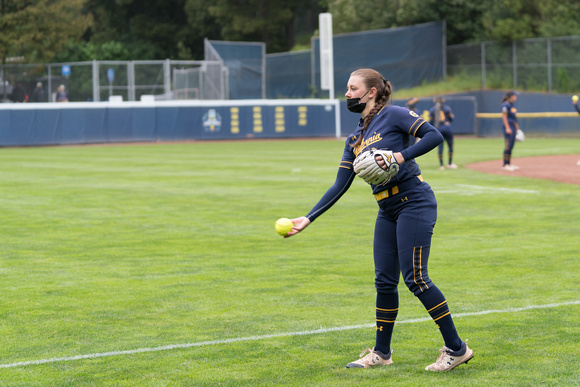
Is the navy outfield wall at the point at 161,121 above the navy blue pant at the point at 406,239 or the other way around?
above

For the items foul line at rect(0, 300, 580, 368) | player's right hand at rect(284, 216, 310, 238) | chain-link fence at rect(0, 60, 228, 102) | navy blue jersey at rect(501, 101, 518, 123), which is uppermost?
chain-link fence at rect(0, 60, 228, 102)

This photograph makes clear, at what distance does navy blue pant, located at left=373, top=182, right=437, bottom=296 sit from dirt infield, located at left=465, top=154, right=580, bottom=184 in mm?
15279

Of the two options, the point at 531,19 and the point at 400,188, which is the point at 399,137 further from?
the point at 531,19

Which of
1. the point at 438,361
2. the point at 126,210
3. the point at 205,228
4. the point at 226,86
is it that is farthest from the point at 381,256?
the point at 226,86

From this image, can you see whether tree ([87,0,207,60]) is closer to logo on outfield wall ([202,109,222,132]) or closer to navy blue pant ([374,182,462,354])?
logo on outfield wall ([202,109,222,132])

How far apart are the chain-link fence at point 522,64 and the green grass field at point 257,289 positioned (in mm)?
27718

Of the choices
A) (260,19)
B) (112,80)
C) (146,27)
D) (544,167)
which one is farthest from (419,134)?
(146,27)

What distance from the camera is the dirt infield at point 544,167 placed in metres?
21.6

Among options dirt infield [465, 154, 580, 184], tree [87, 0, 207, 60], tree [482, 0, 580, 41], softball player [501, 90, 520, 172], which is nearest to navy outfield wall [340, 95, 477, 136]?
tree [482, 0, 580, 41]

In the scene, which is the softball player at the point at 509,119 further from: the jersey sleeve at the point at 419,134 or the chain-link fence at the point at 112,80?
the chain-link fence at the point at 112,80

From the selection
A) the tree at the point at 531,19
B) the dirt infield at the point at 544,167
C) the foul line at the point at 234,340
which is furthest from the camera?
the tree at the point at 531,19

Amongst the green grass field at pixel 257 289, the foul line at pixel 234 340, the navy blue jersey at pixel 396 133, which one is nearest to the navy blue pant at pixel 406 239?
the navy blue jersey at pixel 396 133

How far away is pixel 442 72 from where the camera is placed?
167 ft

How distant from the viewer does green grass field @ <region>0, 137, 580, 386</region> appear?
6.13m
